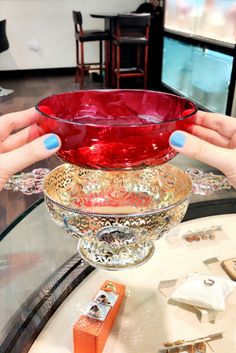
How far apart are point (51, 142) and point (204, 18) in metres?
3.56

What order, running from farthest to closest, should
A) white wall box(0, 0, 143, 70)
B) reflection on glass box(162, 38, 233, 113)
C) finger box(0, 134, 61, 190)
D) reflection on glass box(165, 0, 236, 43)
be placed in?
white wall box(0, 0, 143, 70) < reflection on glass box(162, 38, 233, 113) < reflection on glass box(165, 0, 236, 43) < finger box(0, 134, 61, 190)

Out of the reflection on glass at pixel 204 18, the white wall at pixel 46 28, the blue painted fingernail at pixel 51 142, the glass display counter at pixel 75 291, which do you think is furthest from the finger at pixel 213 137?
the white wall at pixel 46 28

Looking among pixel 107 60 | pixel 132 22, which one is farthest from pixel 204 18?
pixel 107 60

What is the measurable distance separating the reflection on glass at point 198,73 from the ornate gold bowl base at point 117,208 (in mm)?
2740

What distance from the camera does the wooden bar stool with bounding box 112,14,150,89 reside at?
4.00 meters

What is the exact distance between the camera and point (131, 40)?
4.21 metres

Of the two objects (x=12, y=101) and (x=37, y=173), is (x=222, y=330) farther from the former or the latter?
(x=12, y=101)

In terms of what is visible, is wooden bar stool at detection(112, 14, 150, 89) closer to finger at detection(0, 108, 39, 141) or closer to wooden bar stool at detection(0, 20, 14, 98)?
wooden bar stool at detection(0, 20, 14, 98)

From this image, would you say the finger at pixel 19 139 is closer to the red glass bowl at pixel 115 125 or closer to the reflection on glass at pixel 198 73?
the red glass bowl at pixel 115 125

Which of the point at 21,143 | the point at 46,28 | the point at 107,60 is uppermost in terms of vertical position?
the point at 21,143

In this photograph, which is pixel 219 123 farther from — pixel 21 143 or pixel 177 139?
pixel 21 143

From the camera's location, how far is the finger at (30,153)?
21.4 inches

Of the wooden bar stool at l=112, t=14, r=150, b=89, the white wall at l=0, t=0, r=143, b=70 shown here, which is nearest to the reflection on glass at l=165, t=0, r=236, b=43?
the wooden bar stool at l=112, t=14, r=150, b=89

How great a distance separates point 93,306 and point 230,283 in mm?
357
